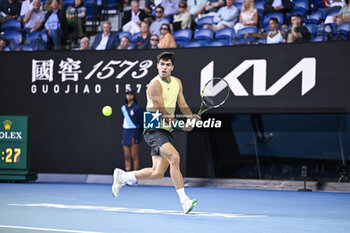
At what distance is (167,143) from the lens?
6.48m

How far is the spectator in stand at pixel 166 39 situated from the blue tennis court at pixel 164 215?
4.98m

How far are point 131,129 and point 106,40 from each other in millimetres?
2243

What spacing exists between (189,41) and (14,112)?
4.55 meters

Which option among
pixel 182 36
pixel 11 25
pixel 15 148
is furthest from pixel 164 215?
pixel 11 25

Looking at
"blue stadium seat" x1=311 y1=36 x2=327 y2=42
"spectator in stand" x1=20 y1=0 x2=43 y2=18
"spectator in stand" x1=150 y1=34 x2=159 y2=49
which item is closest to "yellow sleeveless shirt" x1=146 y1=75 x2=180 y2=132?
"blue stadium seat" x1=311 y1=36 x2=327 y2=42

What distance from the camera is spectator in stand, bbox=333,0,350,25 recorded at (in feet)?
37.3

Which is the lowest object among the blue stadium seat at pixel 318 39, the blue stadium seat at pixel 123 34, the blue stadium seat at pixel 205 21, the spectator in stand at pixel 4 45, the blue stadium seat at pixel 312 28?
the spectator in stand at pixel 4 45

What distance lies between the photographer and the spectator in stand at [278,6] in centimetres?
1209

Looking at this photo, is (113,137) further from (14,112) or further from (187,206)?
(187,206)

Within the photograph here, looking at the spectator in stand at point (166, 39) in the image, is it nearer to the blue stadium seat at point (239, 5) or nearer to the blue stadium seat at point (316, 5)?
the blue stadium seat at point (239, 5)

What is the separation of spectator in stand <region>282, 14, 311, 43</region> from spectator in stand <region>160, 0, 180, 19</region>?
2.63 metres

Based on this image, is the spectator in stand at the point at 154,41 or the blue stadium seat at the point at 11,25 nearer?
the spectator in stand at the point at 154,41

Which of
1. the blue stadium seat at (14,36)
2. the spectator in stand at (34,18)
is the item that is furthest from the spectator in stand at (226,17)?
the blue stadium seat at (14,36)

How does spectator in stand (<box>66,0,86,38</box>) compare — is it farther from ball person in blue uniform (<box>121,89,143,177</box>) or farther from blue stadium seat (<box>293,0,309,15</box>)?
blue stadium seat (<box>293,0,309,15</box>)
